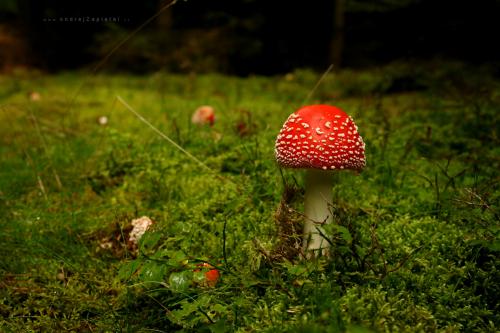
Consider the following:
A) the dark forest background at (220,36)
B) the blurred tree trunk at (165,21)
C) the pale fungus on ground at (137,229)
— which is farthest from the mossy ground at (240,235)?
the blurred tree trunk at (165,21)

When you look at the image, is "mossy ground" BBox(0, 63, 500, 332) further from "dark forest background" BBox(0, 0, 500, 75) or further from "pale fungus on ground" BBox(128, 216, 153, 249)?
"dark forest background" BBox(0, 0, 500, 75)

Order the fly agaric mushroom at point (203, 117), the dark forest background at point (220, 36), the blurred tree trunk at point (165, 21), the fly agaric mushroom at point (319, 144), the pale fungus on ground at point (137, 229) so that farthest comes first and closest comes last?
the blurred tree trunk at point (165, 21) < the dark forest background at point (220, 36) < the fly agaric mushroom at point (203, 117) < the pale fungus on ground at point (137, 229) < the fly agaric mushroom at point (319, 144)

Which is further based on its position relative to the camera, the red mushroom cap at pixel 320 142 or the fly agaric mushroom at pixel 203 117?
the fly agaric mushroom at pixel 203 117

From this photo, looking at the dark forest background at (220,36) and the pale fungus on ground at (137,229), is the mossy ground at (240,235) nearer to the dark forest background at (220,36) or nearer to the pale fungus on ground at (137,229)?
the pale fungus on ground at (137,229)

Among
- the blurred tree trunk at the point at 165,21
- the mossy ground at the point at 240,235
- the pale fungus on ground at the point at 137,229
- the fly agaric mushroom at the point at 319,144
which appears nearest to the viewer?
the mossy ground at the point at 240,235

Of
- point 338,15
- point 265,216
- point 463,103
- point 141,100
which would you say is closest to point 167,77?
point 141,100

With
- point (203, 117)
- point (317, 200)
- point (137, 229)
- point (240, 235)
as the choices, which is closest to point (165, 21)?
point (203, 117)

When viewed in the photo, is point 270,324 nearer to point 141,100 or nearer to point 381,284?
point 381,284
